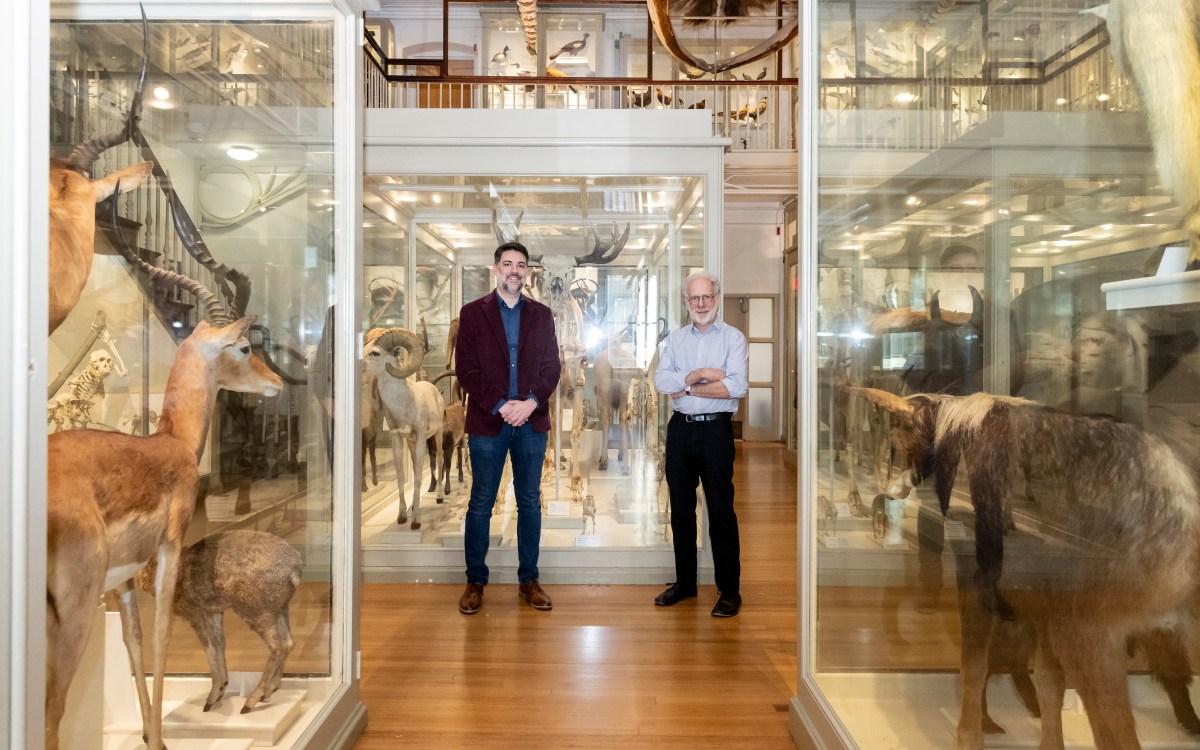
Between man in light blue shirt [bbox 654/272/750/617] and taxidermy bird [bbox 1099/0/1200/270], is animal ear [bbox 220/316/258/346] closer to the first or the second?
taxidermy bird [bbox 1099/0/1200/270]

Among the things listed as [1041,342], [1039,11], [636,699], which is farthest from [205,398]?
[636,699]

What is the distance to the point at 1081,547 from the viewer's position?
979 millimetres

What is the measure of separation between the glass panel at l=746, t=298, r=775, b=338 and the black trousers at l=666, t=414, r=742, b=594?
8142 millimetres

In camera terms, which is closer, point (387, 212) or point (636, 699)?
point (636, 699)

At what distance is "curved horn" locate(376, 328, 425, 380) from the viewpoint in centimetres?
431

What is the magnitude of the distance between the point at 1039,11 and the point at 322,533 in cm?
214

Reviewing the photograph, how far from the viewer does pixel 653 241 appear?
4344mm

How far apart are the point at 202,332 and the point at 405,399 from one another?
2796 mm

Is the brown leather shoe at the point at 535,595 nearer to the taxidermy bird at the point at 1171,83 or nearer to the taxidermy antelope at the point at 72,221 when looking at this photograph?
the taxidermy antelope at the point at 72,221

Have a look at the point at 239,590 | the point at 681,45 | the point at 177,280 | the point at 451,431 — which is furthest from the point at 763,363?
the point at 177,280

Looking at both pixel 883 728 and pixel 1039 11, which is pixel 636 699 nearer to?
pixel 883 728

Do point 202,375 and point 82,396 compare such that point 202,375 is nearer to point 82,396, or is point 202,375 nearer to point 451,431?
point 82,396

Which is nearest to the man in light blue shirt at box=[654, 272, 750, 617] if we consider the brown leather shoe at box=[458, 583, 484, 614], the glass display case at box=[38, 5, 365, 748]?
the brown leather shoe at box=[458, 583, 484, 614]

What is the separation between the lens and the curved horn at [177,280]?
126 cm
